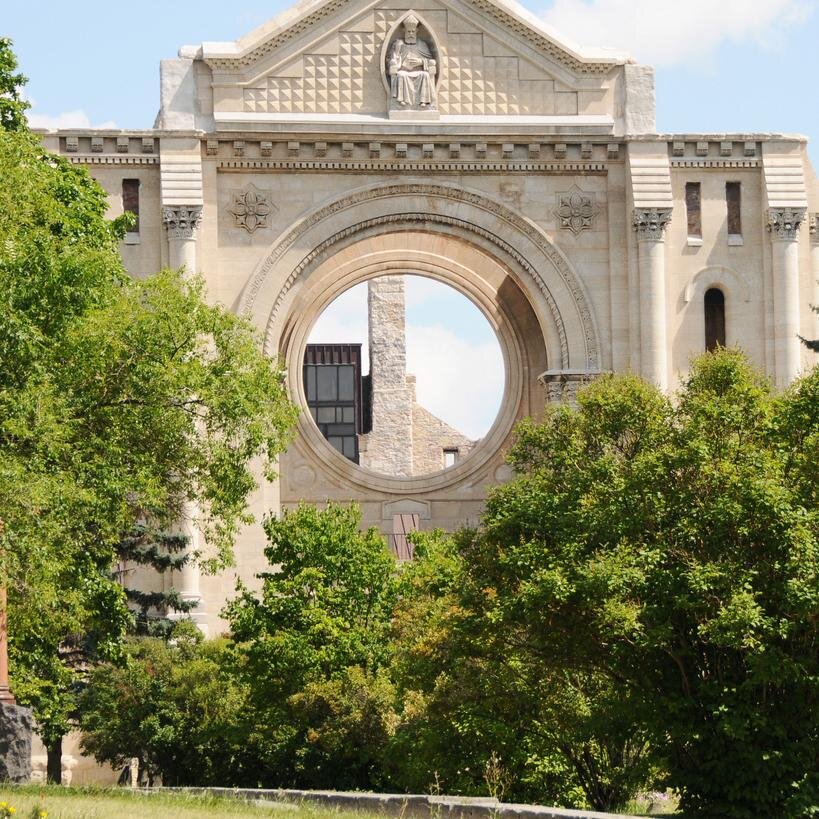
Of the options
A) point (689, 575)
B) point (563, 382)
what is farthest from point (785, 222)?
point (689, 575)

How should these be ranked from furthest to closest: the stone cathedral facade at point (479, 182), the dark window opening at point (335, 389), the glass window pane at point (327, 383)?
the glass window pane at point (327, 383), the dark window opening at point (335, 389), the stone cathedral facade at point (479, 182)

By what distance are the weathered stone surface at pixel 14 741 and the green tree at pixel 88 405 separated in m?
1.80

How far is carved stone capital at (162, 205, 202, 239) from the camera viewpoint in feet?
181

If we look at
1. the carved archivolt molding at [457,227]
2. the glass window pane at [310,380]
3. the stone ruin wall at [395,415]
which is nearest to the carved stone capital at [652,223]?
the carved archivolt molding at [457,227]

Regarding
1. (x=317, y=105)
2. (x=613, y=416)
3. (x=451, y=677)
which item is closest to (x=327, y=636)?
(x=451, y=677)

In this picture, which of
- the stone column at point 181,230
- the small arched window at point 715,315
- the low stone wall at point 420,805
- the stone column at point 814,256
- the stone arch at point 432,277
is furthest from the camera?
the stone arch at point 432,277

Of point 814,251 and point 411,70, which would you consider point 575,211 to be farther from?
point 814,251

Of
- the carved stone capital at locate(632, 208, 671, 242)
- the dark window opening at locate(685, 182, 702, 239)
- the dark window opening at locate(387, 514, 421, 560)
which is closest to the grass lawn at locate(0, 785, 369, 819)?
the dark window opening at locate(387, 514, 421, 560)

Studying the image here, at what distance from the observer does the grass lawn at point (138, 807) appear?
25.5 metres

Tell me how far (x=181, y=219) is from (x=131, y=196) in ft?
5.29

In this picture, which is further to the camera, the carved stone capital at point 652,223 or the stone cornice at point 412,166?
the carved stone capital at point 652,223

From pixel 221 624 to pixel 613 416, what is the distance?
22.0 m

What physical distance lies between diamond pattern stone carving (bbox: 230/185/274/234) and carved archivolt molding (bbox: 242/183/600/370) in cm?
78

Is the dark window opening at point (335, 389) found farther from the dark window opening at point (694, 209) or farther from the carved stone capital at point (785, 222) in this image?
the carved stone capital at point (785, 222)
